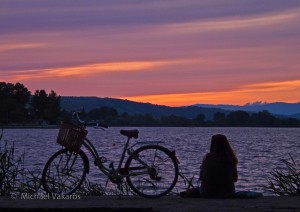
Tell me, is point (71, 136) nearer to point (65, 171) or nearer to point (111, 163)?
point (111, 163)

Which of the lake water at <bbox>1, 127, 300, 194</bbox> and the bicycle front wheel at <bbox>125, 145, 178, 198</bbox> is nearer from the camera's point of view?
the bicycle front wheel at <bbox>125, 145, 178, 198</bbox>

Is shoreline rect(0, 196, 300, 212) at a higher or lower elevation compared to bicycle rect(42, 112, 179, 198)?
lower

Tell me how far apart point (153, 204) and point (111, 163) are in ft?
3.54

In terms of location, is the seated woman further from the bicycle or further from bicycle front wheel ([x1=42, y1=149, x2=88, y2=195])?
bicycle front wheel ([x1=42, y1=149, x2=88, y2=195])

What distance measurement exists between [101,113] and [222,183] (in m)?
70.4

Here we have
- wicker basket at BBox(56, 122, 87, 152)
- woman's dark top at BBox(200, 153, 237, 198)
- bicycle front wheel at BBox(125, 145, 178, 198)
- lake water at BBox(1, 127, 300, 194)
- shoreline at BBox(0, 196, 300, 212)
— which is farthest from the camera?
lake water at BBox(1, 127, 300, 194)

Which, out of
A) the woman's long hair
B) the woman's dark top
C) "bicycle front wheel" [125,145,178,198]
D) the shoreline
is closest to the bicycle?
"bicycle front wheel" [125,145,178,198]

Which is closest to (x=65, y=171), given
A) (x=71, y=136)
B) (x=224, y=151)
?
(x=71, y=136)

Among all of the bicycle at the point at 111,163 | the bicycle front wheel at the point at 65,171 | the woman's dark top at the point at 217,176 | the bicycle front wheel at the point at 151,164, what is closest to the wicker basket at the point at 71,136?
the bicycle at the point at 111,163

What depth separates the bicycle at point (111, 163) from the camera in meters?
10.1

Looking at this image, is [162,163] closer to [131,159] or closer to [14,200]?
[131,159]

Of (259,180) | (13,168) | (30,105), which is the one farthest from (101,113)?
(13,168)

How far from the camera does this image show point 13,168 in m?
12.3

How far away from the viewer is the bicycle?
10.1 metres
